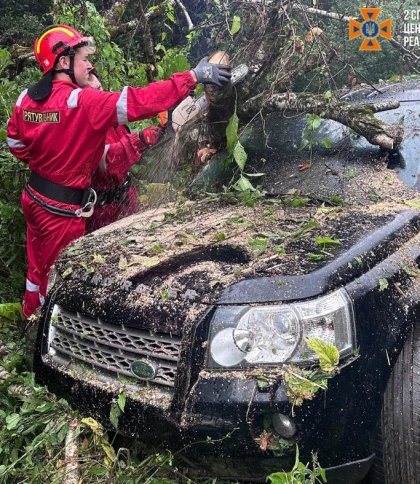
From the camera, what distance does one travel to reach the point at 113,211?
458 centimetres

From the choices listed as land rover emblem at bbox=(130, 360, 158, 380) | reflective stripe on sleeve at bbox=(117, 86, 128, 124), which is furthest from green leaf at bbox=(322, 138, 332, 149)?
land rover emblem at bbox=(130, 360, 158, 380)

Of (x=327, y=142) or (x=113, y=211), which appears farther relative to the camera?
(x=113, y=211)

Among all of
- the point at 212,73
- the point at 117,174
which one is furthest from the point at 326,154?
the point at 117,174

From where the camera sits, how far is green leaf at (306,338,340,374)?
2158 millimetres

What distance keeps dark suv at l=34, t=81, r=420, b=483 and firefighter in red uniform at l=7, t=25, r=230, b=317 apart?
1.12 m

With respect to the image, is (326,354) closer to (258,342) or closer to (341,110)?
(258,342)

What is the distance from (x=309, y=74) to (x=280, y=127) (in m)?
0.50

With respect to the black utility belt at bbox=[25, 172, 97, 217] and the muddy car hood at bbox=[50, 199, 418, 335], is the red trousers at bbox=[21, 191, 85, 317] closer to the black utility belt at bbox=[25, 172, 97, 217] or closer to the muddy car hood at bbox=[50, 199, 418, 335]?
the black utility belt at bbox=[25, 172, 97, 217]

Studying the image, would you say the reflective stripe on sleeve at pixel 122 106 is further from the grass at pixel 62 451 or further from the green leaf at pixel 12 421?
the green leaf at pixel 12 421

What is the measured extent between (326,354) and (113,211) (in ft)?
9.18

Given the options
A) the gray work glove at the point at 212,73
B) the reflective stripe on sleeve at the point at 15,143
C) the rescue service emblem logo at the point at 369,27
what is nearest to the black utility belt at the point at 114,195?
the reflective stripe on sleeve at the point at 15,143

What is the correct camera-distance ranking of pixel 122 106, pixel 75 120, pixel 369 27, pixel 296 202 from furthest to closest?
1. pixel 369 27
2. pixel 75 120
3. pixel 122 106
4. pixel 296 202

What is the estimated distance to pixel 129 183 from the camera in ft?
15.5

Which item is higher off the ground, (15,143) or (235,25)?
(235,25)
